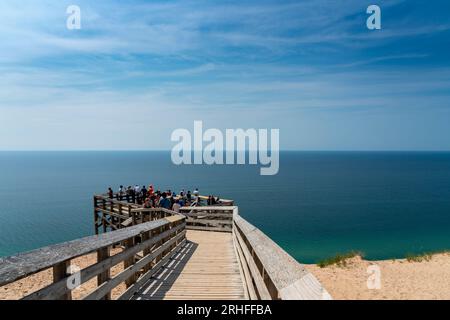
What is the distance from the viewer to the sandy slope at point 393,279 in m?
14.8

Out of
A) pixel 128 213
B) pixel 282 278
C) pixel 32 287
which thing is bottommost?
pixel 32 287

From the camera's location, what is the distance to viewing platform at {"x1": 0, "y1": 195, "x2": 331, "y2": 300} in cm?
267

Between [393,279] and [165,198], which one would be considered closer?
[165,198]

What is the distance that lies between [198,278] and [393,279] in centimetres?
1500

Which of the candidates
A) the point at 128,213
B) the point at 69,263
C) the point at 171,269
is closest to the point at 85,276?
the point at 69,263

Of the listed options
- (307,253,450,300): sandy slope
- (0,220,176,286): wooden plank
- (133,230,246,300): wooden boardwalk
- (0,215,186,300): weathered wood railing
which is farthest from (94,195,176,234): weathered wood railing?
(307,253,450,300): sandy slope

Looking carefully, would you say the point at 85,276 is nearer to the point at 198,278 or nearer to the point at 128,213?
the point at 198,278

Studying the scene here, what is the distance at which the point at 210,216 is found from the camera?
1473cm

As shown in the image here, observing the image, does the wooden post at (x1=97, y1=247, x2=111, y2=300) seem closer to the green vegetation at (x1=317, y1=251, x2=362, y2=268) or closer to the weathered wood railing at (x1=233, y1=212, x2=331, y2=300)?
the weathered wood railing at (x1=233, y1=212, x2=331, y2=300)

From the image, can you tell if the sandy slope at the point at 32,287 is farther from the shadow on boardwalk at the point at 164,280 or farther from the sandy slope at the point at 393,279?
the sandy slope at the point at 393,279

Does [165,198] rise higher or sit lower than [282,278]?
lower

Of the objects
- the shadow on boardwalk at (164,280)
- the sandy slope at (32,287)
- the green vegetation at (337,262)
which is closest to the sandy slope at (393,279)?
the green vegetation at (337,262)

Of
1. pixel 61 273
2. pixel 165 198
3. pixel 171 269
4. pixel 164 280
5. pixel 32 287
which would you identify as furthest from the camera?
pixel 32 287
